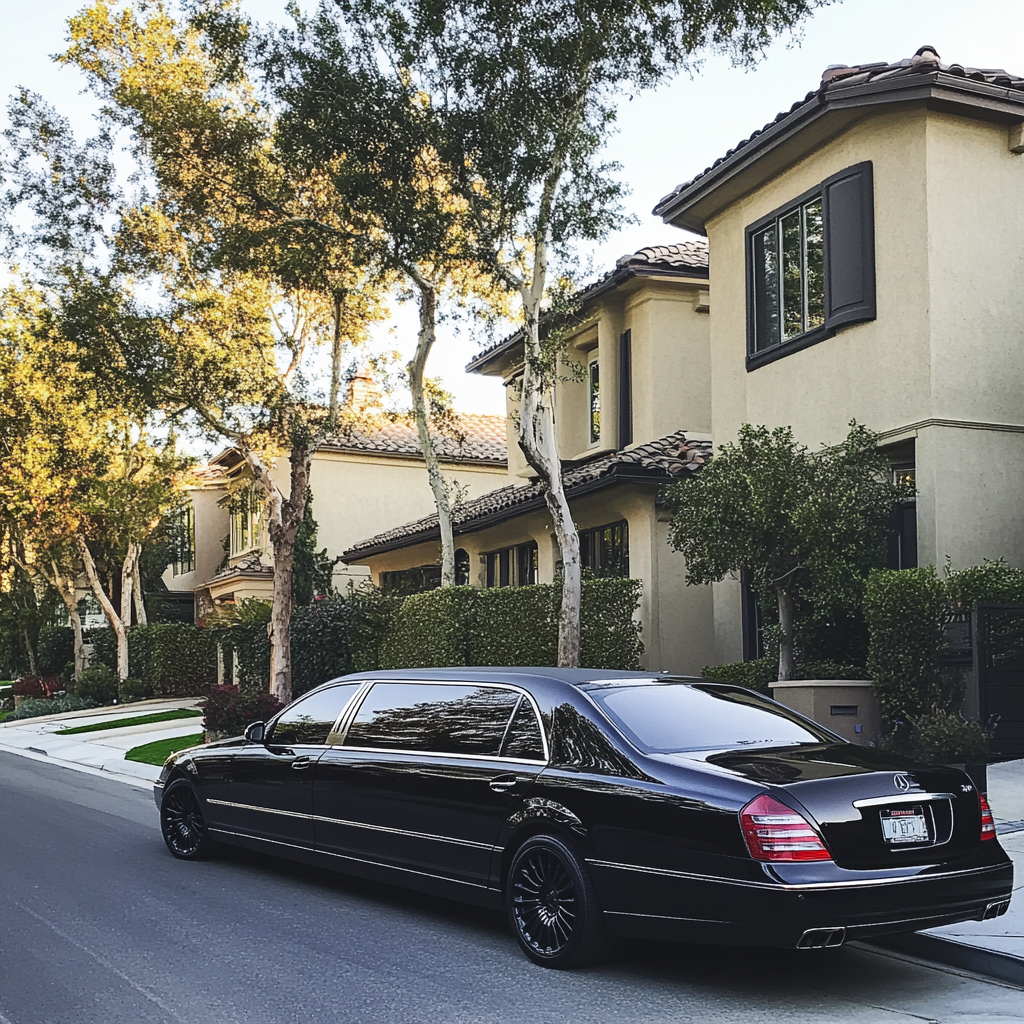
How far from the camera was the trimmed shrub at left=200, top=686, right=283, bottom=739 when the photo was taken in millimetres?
17891

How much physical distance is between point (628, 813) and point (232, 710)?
41.8 feet

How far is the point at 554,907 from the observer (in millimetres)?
6355

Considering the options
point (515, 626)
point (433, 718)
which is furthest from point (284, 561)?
point (433, 718)

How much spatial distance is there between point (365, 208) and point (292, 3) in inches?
114

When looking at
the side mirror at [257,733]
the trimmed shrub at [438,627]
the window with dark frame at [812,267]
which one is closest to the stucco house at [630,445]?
the trimmed shrub at [438,627]

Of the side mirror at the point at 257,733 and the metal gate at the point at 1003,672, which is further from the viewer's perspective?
the metal gate at the point at 1003,672

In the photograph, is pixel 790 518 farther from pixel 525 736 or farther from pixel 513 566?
pixel 513 566

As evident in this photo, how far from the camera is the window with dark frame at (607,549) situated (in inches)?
792

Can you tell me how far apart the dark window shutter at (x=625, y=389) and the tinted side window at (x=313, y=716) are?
1340 cm

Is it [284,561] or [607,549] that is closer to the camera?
[284,561]

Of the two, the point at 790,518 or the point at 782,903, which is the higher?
the point at 790,518

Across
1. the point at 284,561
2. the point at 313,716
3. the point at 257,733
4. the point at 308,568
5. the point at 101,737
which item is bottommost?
the point at 101,737

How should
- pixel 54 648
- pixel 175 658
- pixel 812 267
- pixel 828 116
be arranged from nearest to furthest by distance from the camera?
pixel 828 116 → pixel 812 267 → pixel 175 658 → pixel 54 648

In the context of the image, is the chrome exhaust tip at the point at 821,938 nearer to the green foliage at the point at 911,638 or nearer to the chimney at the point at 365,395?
the green foliage at the point at 911,638
